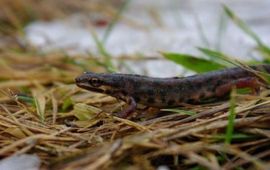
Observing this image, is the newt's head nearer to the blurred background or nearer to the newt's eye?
the newt's eye

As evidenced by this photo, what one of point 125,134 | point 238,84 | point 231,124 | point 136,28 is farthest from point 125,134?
point 136,28

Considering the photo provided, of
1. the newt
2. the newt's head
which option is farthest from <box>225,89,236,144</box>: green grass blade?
the newt's head

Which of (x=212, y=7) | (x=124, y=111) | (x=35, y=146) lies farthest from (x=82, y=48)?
(x=35, y=146)

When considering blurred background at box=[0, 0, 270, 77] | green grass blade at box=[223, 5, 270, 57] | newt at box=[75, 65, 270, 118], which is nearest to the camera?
newt at box=[75, 65, 270, 118]

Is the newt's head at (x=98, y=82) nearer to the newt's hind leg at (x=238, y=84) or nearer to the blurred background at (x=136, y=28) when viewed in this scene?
the newt's hind leg at (x=238, y=84)

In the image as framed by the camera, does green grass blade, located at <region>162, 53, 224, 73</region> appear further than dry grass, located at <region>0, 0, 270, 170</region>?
Yes

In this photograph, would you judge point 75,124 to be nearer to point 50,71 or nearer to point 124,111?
point 124,111

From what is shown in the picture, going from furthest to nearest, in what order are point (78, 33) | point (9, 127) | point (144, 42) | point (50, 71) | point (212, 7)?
point (212, 7), point (78, 33), point (144, 42), point (50, 71), point (9, 127)
